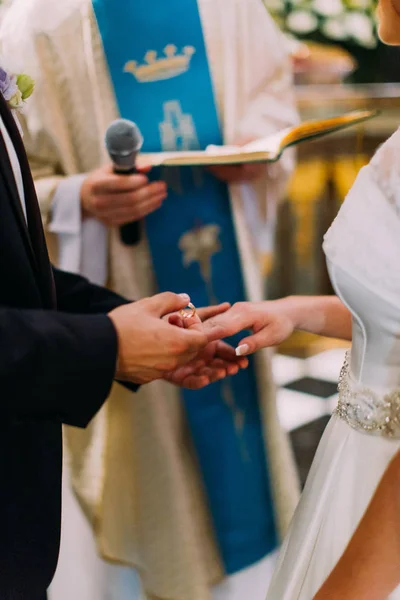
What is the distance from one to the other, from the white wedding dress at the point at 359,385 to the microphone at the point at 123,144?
0.51m

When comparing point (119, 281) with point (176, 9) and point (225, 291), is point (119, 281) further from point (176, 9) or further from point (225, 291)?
point (176, 9)

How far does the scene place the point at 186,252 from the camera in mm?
1794

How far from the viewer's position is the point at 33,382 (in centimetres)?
92

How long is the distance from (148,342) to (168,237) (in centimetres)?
80

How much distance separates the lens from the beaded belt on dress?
1089 millimetres

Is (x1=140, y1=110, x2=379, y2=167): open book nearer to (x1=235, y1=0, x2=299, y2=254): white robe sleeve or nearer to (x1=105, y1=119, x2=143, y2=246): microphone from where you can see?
(x1=105, y1=119, x2=143, y2=246): microphone

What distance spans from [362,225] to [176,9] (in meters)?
0.90

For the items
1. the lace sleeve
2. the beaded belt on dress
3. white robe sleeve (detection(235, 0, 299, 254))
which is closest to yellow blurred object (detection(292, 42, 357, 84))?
white robe sleeve (detection(235, 0, 299, 254))

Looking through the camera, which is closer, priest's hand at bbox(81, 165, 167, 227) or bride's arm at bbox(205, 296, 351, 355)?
bride's arm at bbox(205, 296, 351, 355)

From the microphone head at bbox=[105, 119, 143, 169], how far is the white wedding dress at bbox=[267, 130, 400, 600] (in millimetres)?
512

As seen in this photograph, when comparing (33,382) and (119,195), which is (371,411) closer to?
(33,382)

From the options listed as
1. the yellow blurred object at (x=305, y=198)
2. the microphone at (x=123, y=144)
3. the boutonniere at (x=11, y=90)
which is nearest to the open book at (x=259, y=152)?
the microphone at (x=123, y=144)

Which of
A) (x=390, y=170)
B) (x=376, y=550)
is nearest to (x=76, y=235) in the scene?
(x=390, y=170)

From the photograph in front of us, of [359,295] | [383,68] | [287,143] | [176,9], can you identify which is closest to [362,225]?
[359,295]
